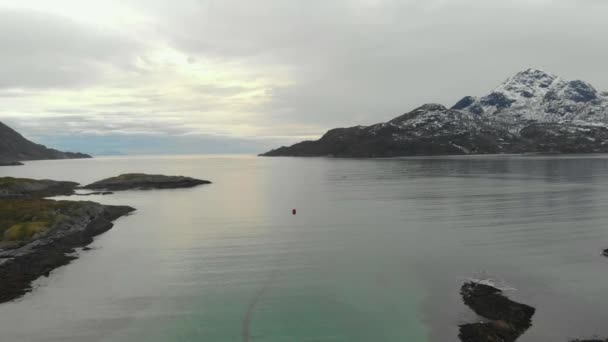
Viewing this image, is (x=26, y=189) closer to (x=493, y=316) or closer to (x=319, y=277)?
(x=319, y=277)

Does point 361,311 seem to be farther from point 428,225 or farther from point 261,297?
point 428,225

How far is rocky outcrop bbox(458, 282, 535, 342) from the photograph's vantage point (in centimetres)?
2644

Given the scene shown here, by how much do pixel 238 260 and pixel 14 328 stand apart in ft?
69.8

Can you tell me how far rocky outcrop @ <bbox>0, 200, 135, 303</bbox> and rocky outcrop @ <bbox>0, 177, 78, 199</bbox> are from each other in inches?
1545

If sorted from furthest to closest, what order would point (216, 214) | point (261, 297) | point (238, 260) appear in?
point (216, 214), point (238, 260), point (261, 297)

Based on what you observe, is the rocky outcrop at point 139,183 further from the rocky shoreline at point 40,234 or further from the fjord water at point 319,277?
the fjord water at point 319,277

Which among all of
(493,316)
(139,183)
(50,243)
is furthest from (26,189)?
(493,316)

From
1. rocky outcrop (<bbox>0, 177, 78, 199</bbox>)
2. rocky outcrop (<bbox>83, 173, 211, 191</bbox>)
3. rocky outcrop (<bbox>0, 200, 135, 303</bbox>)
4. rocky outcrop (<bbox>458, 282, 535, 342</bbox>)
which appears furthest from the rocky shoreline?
rocky outcrop (<bbox>83, 173, 211, 191</bbox>)

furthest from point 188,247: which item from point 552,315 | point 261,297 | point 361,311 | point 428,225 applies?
point 552,315

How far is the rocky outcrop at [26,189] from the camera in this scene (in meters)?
102

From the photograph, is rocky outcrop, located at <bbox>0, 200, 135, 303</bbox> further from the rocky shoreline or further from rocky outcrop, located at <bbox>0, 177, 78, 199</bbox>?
rocky outcrop, located at <bbox>0, 177, 78, 199</bbox>

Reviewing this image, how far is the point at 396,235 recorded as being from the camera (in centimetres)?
5872

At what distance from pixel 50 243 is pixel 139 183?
9307cm

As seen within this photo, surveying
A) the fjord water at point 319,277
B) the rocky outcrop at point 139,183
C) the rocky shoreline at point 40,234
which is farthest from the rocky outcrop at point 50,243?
the rocky outcrop at point 139,183
